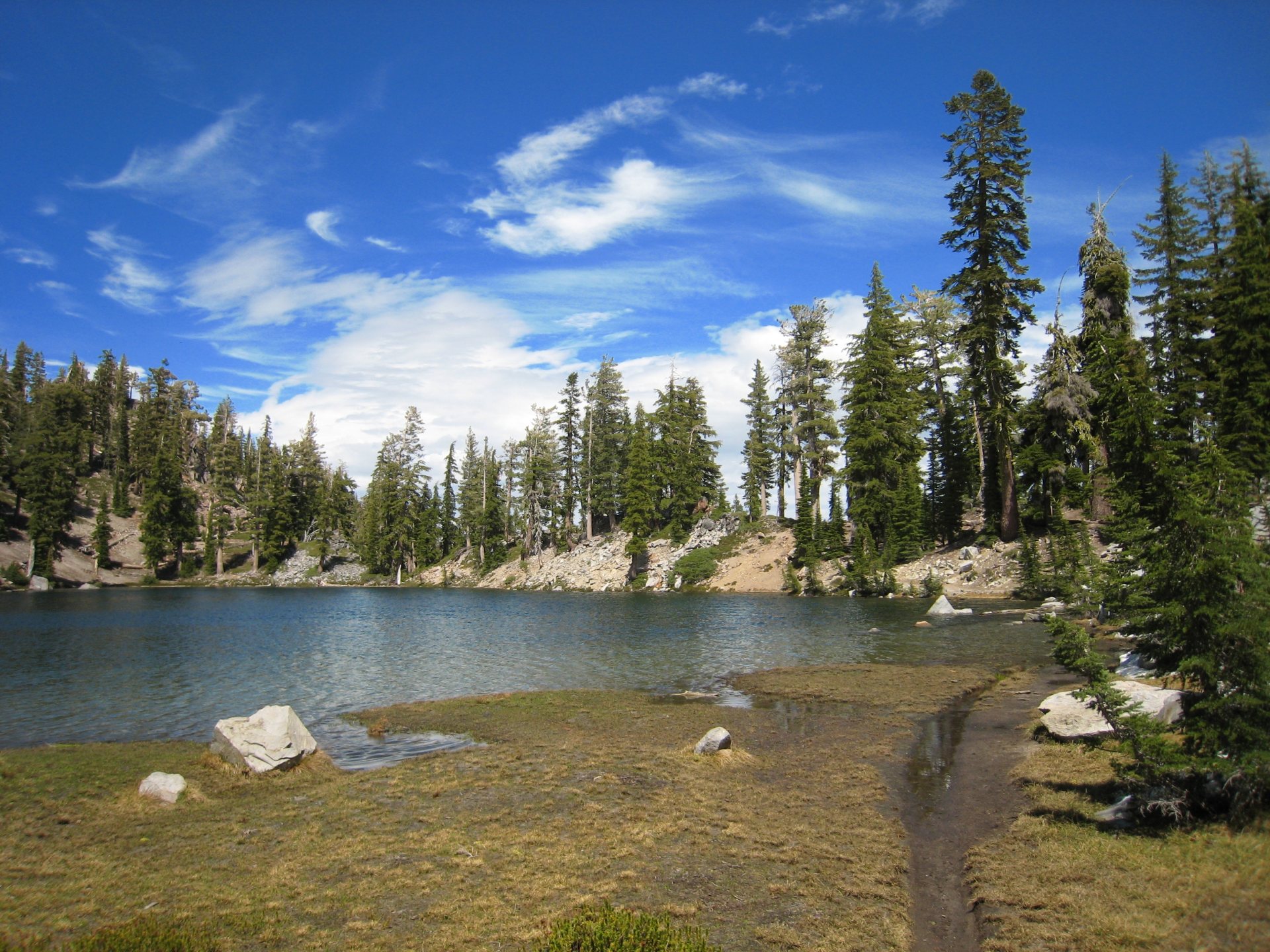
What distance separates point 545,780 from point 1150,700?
11291mm

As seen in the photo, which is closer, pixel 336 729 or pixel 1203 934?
pixel 1203 934

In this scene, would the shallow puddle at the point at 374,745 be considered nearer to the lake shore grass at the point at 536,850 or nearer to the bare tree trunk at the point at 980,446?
the lake shore grass at the point at 536,850

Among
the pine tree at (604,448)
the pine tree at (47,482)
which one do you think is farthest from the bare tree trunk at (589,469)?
the pine tree at (47,482)

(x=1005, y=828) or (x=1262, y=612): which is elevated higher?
(x=1262, y=612)

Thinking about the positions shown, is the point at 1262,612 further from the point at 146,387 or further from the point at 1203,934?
the point at 146,387

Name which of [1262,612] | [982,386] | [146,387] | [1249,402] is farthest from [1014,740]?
[146,387]

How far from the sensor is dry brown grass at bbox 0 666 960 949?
25.8 ft

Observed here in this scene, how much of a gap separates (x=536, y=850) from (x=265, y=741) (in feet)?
23.8

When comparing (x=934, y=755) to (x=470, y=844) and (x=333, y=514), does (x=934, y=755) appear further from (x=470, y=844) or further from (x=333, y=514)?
(x=333, y=514)

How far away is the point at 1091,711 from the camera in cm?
1374

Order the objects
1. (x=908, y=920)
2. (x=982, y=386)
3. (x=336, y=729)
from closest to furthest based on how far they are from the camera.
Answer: (x=908, y=920) → (x=336, y=729) → (x=982, y=386)

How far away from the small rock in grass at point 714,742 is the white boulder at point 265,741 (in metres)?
8.25

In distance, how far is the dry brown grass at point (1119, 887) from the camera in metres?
6.46

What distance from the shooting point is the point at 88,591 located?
7731 centimetres
